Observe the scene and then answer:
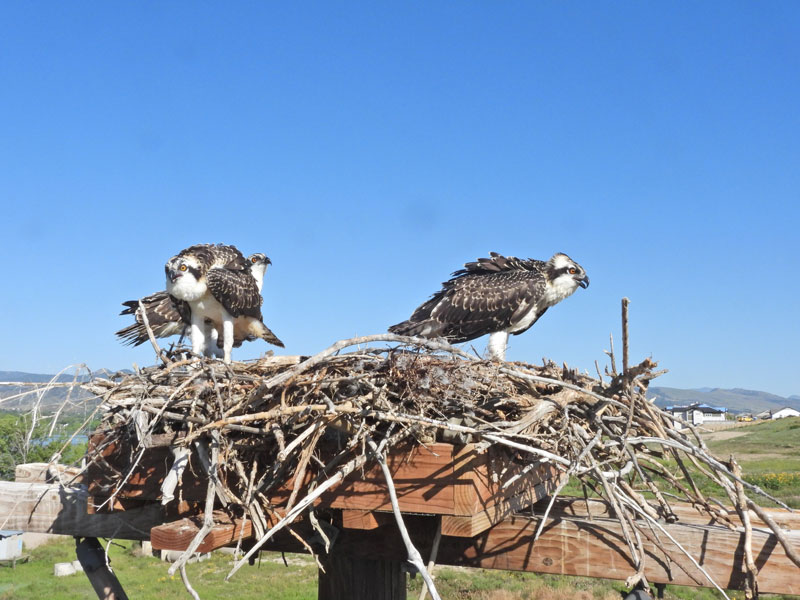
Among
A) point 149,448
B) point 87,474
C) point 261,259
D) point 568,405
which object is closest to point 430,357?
point 568,405

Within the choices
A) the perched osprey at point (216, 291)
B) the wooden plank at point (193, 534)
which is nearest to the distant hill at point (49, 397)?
the wooden plank at point (193, 534)

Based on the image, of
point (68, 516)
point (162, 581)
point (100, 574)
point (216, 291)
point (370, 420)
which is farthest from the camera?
point (162, 581)

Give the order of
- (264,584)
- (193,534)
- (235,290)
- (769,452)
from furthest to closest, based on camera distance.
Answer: (769,452)
(264,584)
(235,290)
(193,534)

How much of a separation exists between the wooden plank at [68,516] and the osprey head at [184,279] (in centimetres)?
272

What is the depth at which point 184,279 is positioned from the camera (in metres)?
6.54

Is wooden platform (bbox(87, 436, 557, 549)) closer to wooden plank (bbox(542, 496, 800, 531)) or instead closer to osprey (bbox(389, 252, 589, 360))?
wooden plank (bbox(542, 496, 800, 531))

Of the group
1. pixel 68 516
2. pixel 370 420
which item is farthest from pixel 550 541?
pixel 68 516

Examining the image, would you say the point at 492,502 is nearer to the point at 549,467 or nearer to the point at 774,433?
the point at 549,467

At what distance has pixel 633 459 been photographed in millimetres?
2691

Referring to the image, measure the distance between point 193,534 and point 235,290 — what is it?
4.20 metres

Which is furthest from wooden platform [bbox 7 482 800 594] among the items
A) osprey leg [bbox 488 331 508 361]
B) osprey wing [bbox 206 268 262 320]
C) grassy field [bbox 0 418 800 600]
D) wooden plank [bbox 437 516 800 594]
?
grassy field [bbox 0 418 800 600]

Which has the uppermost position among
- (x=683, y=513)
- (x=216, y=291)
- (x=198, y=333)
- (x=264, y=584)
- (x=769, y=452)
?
(x=216, y=291)

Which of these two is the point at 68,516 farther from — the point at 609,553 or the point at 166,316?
the point at 166,316

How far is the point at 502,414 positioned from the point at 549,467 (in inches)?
28.5
